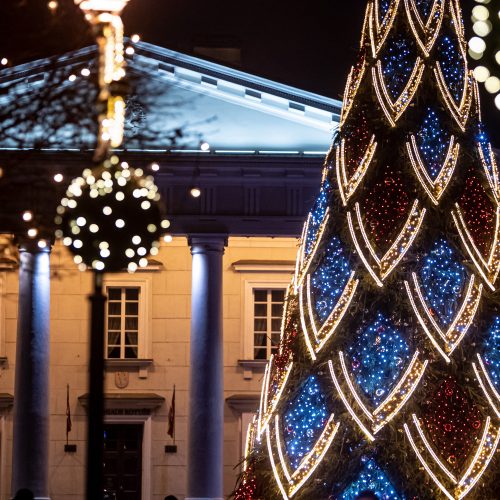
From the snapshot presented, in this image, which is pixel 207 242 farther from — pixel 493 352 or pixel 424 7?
pixel 493 352

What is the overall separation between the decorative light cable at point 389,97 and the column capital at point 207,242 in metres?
15.8

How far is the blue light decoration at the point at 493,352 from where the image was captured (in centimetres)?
1850

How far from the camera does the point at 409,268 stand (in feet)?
61.2

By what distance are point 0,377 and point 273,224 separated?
9.63 meters

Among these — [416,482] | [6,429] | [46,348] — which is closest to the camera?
[416,482]

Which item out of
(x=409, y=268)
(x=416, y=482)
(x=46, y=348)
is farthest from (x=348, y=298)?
(x=46, y=348)

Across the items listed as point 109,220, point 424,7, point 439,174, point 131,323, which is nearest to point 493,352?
point 439,174

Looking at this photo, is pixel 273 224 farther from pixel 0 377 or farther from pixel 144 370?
pixel 0 377

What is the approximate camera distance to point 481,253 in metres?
18.7

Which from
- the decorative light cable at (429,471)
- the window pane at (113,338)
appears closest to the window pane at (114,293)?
the window pane at (113,338)

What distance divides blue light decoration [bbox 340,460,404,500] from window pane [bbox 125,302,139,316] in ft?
73.3

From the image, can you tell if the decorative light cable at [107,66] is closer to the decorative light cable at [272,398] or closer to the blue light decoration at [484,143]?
the decorative light cable at [272,398]

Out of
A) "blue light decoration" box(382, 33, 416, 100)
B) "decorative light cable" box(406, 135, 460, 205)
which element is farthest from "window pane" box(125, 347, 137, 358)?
"decorative light cable" box(406, 135, 460, 205)

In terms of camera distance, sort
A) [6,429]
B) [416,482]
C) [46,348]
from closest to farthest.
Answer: [416,482], [46,348], [6,429]
